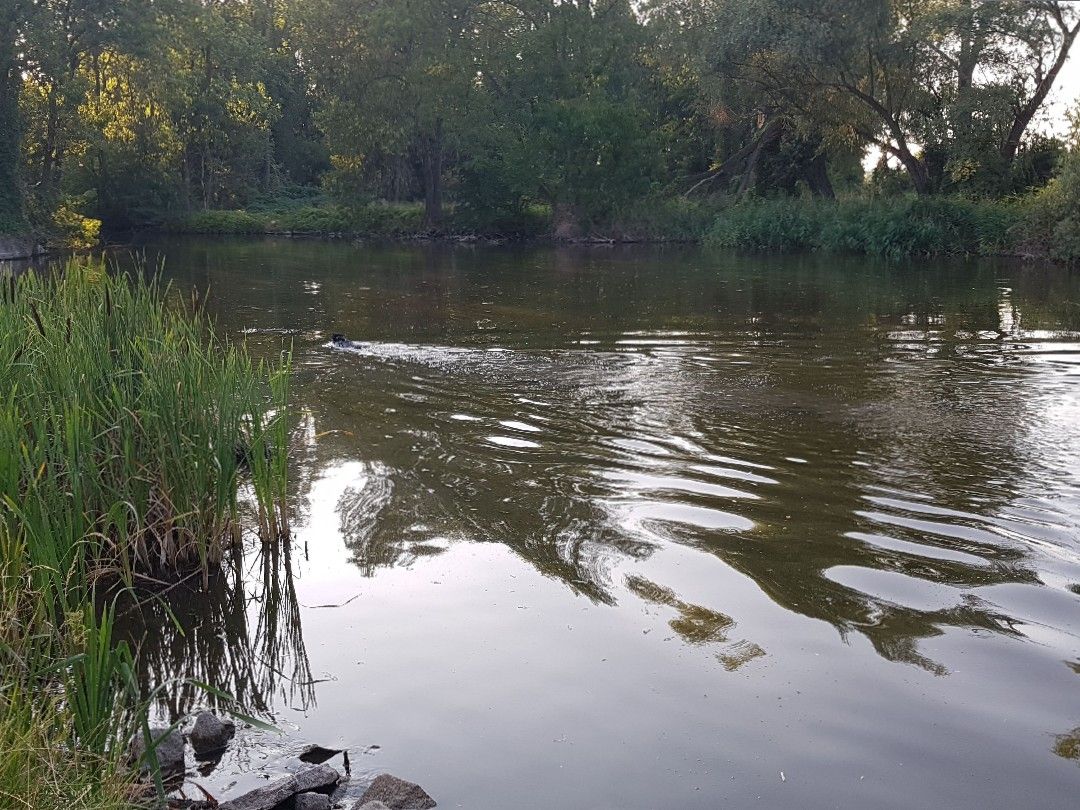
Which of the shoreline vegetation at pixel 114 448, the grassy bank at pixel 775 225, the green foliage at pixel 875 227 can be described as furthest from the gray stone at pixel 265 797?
the green foliage at pixel 875 227

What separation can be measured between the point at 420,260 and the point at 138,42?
12.2 meters

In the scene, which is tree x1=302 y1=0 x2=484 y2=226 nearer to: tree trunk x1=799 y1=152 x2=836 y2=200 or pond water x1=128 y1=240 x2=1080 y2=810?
tree trunk x1=799 y1=152 x2=836 y2=200

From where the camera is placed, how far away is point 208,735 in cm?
389

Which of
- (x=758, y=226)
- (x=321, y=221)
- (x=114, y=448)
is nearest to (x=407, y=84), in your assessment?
(x=321, y=221)

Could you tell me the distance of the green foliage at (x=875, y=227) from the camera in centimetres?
2872

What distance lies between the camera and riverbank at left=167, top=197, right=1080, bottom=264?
2856 centimetres

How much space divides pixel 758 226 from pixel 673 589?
28747 mm

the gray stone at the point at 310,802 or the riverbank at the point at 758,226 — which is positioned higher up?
the riverbank at the point at 758,226

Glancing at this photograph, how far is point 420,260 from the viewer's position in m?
29.3

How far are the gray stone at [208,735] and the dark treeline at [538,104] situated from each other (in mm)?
26037

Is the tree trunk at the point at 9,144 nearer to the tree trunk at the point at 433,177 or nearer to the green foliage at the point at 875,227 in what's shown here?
the tree trunk at the point at 433,177

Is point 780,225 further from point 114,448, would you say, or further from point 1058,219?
point 114,448

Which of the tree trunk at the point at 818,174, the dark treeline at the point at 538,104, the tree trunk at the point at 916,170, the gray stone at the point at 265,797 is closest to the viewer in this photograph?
the gray stone at the point at 265,797

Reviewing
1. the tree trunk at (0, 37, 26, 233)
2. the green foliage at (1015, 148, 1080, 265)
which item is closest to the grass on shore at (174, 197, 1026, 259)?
the green foliage at (1015, 148, 1080, 265)
